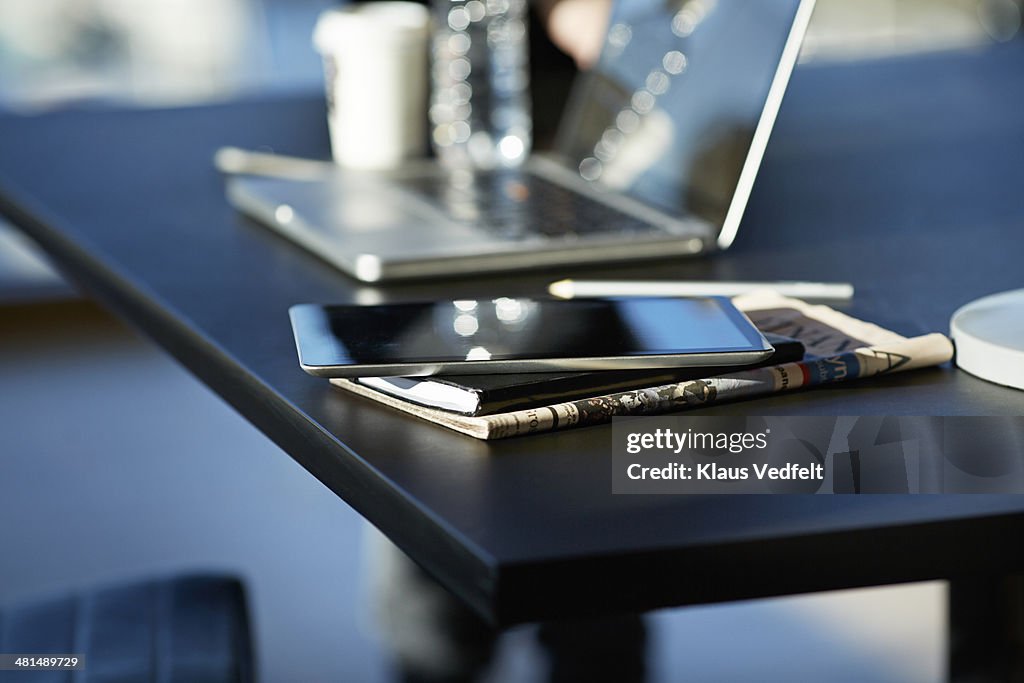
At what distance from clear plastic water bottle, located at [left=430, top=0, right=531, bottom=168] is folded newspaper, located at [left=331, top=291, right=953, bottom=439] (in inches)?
22.2

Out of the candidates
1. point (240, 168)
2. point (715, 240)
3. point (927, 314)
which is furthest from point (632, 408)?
point (240, 168)

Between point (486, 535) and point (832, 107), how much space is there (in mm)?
1064

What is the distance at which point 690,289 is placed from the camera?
31.7 inches

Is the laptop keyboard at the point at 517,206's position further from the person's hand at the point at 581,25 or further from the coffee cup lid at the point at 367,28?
the person's hand at the point at 581,25

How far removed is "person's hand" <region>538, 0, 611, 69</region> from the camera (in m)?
1.35

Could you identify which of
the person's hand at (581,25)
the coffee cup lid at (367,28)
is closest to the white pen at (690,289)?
the coffee cup lid at (367,28)

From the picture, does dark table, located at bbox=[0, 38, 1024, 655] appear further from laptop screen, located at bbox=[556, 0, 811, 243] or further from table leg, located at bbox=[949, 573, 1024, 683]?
table leg, located at bbox=[949, 573, 1024, 683]

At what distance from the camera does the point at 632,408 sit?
56cm

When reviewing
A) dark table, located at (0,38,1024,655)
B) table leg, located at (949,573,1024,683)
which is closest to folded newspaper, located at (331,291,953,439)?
dark table, located at (0,38,1024,655)

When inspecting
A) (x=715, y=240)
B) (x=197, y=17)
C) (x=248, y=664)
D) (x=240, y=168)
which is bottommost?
(x=248, y=664)

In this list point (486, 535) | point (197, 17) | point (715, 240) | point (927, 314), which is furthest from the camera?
point (197, 17)

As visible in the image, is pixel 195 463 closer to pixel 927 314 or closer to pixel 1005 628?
pixel 1005 628

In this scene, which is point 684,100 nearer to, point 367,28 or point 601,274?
point 601,274

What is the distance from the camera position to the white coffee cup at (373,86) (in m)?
1.17
